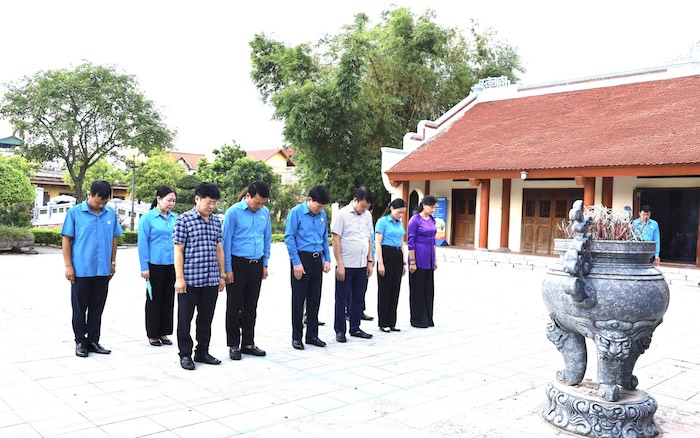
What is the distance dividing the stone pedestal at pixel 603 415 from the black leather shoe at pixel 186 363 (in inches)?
111

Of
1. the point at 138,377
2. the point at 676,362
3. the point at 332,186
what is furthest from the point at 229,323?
the point at 332,186

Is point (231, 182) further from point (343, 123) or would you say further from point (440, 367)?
point (440, 367)

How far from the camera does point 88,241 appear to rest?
542cm

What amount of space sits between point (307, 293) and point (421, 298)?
1.84 meters

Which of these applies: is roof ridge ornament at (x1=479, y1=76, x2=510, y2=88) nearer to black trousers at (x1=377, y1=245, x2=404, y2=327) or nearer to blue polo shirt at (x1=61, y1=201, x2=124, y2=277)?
black trousers at (x1=377, y1=245, x2=404, y2=327)

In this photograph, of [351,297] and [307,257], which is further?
[351,297]

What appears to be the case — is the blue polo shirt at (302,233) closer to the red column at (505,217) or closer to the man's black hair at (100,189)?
the man's black hair at (100,189)

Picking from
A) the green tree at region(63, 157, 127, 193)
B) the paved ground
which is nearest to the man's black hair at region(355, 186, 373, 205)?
the paved ground

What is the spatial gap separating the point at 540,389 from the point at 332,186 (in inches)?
866

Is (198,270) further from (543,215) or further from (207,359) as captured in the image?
(543,215)

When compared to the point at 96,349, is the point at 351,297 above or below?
above

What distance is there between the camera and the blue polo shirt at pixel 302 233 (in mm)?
5872

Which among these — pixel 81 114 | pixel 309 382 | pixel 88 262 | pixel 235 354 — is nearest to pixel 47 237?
A: pixel 81 114

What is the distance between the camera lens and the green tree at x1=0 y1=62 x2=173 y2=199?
25.0m
